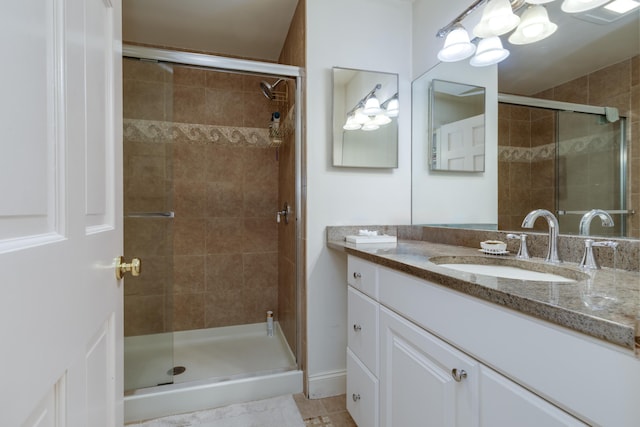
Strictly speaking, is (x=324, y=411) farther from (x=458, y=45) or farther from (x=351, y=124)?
(x=458, y=45)

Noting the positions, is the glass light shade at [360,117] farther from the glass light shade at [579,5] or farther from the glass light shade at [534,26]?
the glass light shade at [579,5]

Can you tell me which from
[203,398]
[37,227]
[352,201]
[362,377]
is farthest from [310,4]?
[203,398]

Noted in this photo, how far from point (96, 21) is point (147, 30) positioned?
1.95 m

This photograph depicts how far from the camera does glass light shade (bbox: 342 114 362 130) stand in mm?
1726

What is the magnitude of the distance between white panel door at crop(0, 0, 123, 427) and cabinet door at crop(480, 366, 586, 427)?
78cm

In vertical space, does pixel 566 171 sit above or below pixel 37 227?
above

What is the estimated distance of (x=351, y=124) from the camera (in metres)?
1.73

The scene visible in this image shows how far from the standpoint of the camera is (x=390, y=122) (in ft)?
5.92

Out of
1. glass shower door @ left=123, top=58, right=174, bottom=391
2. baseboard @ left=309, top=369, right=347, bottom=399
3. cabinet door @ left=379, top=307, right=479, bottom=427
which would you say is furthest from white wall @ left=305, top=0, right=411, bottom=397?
glass shower door @ left=123, top=58, right=174, bottom=391

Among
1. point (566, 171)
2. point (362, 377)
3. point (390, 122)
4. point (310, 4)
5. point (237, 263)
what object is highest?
point (310, 4)

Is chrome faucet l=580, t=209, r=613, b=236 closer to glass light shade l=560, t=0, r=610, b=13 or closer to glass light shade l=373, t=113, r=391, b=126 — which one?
glass light shade l=560, t=0, r=610, b=13

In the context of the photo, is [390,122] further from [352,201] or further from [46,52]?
[46,52]

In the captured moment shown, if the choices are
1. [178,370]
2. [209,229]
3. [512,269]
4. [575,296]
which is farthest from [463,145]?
[178,370]

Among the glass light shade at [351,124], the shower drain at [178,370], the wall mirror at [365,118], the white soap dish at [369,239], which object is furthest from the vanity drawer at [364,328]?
the shower drain at [178,370]
